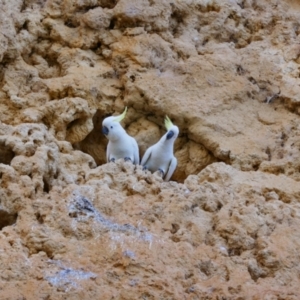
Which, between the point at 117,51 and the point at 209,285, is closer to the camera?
the point at 209,285

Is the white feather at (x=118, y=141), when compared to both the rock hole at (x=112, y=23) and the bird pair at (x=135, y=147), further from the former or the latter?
the rock hole at (x=112, y=23)

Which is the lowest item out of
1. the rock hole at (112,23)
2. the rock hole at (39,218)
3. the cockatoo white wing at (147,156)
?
the cockatoo white wing at (147,156)

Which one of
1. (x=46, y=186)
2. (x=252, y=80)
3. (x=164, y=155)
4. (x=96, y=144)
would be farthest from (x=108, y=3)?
(x=46, y=186)

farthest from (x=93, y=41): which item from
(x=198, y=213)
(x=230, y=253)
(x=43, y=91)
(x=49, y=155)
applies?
(x=230, y=253)

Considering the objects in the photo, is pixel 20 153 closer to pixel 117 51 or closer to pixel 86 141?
pixel 86 141

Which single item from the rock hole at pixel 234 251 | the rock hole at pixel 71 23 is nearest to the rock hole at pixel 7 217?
the rock hole at pixel 234 251

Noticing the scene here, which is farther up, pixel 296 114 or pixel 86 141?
pixel 296 114

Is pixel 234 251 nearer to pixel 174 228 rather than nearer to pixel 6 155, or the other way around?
pixel 174 228
